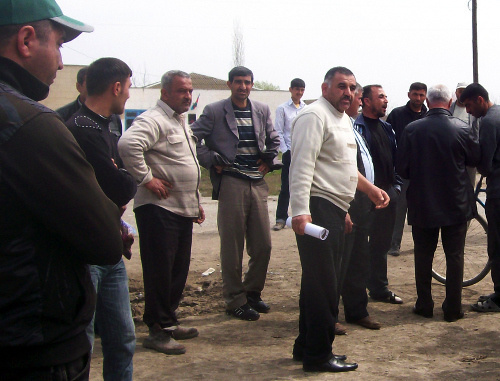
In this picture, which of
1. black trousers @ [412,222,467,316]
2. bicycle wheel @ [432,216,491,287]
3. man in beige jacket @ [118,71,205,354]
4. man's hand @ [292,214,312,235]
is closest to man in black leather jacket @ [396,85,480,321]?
black trousers @ [412,222,467,316]

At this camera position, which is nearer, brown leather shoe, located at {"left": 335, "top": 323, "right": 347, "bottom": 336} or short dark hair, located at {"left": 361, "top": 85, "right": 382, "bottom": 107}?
brown leather shoe, located at {"left": 335, "top": 323, "right": 347, "bottom": 336}

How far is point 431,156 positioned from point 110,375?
11.3 feet

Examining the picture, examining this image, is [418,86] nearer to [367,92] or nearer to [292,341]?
[367,92]

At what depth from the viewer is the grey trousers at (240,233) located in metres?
5.68

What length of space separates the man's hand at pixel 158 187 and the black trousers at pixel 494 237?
299 centimetres

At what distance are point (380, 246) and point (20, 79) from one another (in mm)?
4863

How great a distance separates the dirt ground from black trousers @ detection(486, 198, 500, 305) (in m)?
0.33

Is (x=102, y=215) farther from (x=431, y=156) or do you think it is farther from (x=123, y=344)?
(x=431, y=156)

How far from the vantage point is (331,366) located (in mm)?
4211

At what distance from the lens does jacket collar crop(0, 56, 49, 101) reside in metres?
1.82

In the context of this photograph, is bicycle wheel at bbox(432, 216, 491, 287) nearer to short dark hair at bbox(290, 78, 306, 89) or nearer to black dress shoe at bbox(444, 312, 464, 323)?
black dress shoe at bbox(444, 312, 464, 323)

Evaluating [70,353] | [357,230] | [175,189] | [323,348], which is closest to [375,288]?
[357,230]

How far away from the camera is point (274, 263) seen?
7.59 m

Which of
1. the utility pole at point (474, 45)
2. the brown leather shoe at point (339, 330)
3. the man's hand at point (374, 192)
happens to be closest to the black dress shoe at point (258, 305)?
the brown leather shoe at point (339, 330)
